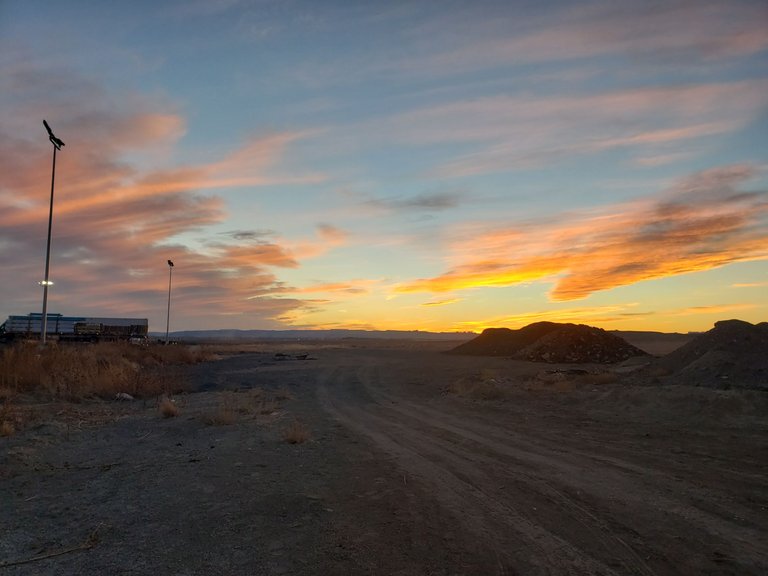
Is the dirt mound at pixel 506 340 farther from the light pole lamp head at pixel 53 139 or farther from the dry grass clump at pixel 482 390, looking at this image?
the light pole lamp head at pixel 53 139

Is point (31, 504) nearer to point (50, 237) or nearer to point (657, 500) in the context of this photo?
point (657, 500)

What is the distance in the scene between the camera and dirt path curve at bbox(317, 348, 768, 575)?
211 inches

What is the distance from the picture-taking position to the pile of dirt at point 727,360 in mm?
18969

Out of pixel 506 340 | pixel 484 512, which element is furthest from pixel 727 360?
pixel 506 340

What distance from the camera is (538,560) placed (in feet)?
17.2

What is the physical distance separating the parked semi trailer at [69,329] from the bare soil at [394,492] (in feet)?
197

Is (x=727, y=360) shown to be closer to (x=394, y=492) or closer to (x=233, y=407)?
(x=394, y=492)

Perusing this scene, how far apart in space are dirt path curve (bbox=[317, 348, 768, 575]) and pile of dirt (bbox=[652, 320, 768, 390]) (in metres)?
9.40

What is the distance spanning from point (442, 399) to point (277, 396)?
6627 millimetres

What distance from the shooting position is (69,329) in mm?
71875

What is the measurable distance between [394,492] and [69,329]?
255 feet

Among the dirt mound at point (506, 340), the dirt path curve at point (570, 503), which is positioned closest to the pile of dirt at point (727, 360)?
the dirt path curve at point (570, 503)

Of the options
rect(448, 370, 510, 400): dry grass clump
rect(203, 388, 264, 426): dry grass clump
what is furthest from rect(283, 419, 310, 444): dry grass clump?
rect(448, 370, 510, 400): dry grass clump

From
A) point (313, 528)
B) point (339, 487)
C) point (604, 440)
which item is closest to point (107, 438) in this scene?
point (339, 487)
